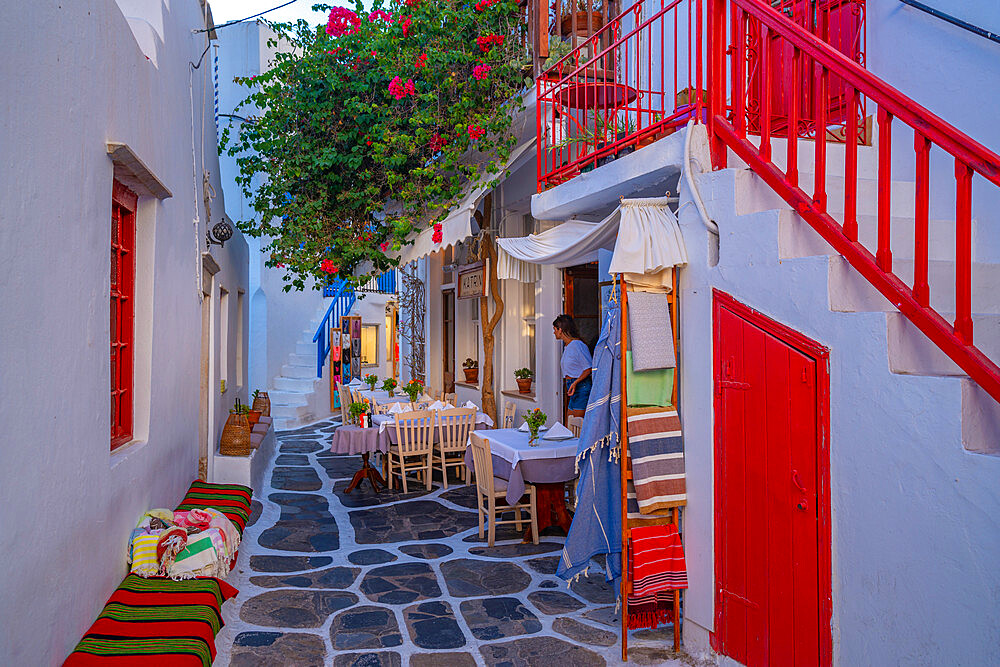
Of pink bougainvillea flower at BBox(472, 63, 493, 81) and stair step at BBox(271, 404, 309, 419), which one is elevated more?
pink bougainvillea flower at BBox(472, 63, 493, 81)

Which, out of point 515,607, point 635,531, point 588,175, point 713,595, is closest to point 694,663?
point 713,595

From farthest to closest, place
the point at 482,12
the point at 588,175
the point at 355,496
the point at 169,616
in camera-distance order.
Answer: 1. the point at 355,496
2. the point at 482,12
3. the point at 588,175
4. the point at 169,616

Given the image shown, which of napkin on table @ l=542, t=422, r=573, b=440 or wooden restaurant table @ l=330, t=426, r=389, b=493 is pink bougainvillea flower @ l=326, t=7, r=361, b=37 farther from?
napkin on table @ l=542, t=422, r=573, b=440

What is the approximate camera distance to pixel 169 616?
3307mm

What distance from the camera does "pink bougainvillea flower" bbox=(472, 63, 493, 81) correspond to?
7215 mm

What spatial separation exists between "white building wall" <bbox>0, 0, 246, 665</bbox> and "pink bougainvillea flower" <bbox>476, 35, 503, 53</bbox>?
139 inches

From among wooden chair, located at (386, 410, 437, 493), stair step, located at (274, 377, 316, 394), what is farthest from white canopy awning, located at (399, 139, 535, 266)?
stair step, located at (274, 377, 316, 394)

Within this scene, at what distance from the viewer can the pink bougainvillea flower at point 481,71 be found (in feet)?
23.7

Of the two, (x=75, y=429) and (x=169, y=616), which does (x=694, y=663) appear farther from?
(x=75, y=429)

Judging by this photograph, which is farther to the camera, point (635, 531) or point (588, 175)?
point (588, 175)

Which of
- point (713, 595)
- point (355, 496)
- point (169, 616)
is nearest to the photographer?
point (169, 616)

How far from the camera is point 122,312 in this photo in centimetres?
427

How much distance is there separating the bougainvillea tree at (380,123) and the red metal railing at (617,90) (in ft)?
3.47

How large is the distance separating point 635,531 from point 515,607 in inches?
49.7
